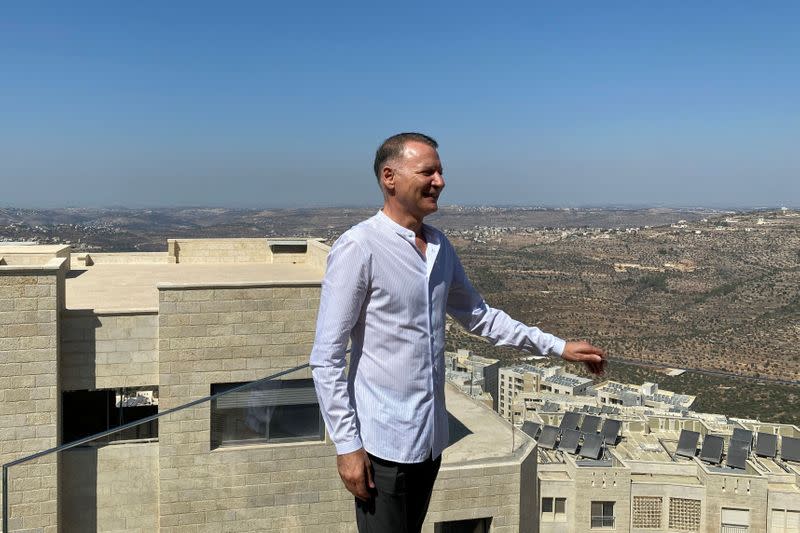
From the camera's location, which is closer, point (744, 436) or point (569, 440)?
point (744, 436)

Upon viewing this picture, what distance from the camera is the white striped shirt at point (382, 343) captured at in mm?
2145

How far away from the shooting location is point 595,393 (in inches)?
1323

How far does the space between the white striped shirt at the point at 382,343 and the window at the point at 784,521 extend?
48.0 ft

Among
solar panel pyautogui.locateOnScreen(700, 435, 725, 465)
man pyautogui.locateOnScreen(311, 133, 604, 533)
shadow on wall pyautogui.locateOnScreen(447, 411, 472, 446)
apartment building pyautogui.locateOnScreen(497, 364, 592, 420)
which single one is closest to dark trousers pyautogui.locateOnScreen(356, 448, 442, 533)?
man pyautogui.locateOnScreen(311, 133, 604, 533)

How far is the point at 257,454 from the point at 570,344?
2.34 meters

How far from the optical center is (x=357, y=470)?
7.22 feet

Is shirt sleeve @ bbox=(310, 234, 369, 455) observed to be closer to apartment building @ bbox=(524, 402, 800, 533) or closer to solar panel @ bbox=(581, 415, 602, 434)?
apartment building @ bbox=(524, 402, 800, 533)

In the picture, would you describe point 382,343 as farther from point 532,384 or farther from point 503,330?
point 532,384

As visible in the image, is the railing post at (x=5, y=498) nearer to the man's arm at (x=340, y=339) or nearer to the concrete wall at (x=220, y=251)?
the man's arm at (x=340, y=339)

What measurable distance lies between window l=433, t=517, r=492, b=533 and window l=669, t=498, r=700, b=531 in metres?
9.80

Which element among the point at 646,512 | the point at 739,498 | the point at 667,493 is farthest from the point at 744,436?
the point at 646,512

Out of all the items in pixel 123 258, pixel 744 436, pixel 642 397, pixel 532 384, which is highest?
pixel 123 258

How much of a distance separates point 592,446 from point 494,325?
15.1 metres

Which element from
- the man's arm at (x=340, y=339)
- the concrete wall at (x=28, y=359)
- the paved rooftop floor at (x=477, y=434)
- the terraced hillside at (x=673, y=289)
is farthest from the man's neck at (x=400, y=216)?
the terraced hillside at (x=673, y=289)
